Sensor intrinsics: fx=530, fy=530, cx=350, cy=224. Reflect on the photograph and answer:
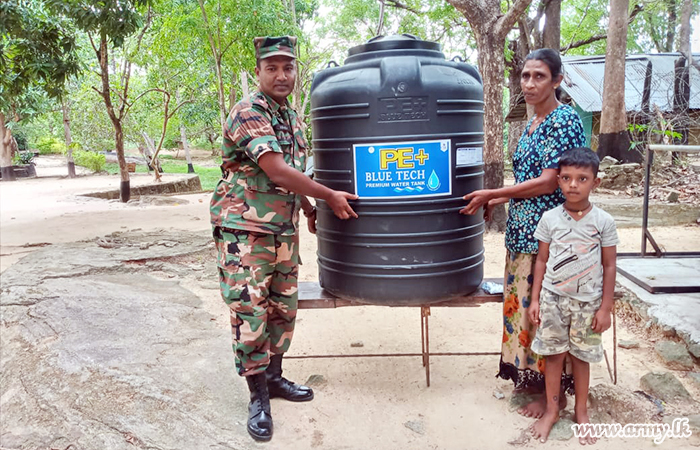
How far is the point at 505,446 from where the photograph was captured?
2197 mm

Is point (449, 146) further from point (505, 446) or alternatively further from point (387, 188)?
point (505, 446)

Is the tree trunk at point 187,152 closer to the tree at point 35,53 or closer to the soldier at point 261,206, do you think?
the tree at point 35,53

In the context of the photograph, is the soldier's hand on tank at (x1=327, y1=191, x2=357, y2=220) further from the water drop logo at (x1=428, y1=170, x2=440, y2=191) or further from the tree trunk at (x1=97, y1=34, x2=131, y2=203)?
the tree trunk at (x1=97, y1=34, x2=131, y2=203)

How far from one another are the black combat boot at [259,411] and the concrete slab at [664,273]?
2.75 m

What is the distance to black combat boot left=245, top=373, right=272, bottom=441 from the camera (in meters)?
2.29

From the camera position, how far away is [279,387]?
2639mm

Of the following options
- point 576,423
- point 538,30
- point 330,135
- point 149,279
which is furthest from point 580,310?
point 538,30

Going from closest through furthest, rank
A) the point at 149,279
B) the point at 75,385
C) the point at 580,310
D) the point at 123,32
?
1. the point at 580,310
2. the point at 75,385
3. the point at 149,279
4. the point at 123,32

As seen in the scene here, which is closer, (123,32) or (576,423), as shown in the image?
(576,423)

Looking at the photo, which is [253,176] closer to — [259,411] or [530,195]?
[259,411]

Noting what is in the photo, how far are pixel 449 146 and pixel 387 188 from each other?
31cm

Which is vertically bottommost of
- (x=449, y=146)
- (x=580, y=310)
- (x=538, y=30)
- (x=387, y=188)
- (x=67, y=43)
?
(x=580, y=310)

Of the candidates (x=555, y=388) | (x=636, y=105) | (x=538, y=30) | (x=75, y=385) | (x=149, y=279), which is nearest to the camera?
(x=555, y=388)

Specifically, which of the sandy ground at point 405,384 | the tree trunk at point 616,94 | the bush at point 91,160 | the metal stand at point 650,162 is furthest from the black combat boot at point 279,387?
the bush at point 91,160
